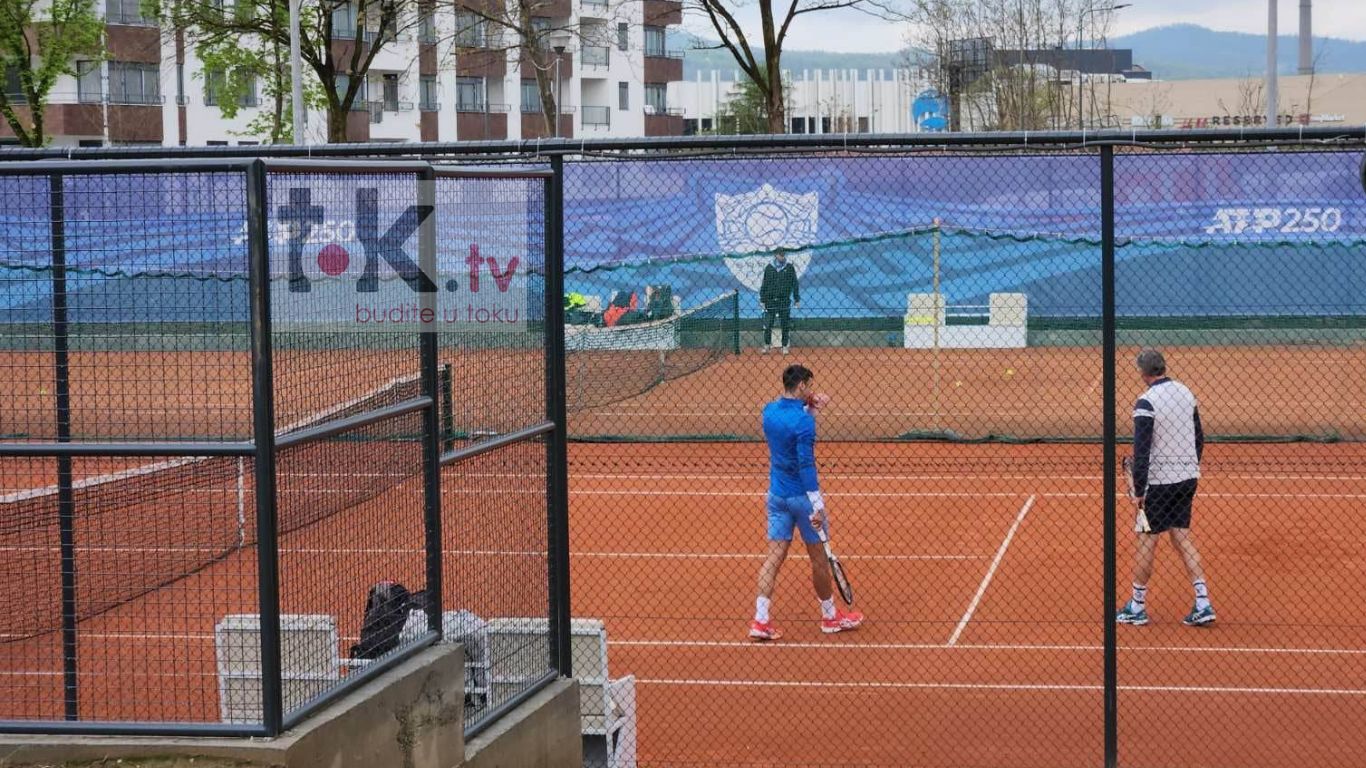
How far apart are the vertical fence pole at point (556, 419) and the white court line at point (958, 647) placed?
3.32 meters

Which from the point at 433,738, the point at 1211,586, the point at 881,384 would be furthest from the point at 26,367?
the point at 881,384

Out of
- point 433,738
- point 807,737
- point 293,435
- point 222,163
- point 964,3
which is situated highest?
point 964,3

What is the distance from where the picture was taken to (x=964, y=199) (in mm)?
20047

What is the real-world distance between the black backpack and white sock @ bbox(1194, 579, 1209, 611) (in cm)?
704

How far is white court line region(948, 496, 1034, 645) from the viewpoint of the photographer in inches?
467

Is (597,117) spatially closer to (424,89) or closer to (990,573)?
(424,89)

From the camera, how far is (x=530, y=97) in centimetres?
6850

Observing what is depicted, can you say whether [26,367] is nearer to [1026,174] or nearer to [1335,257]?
[1026,174]

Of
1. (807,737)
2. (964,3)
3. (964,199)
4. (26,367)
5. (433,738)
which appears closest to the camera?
(26,367)

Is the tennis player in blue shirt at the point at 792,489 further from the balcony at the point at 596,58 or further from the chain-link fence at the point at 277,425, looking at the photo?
the balcony at the point at 596,58

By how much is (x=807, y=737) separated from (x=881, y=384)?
9.88 m

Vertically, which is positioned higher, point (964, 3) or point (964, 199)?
point (964, 3)

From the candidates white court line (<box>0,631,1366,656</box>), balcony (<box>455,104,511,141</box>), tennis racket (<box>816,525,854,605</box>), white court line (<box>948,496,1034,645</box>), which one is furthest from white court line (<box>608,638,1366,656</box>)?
balcony (<box>455,104,511,141</box>)

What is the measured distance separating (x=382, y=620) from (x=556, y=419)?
190cm
